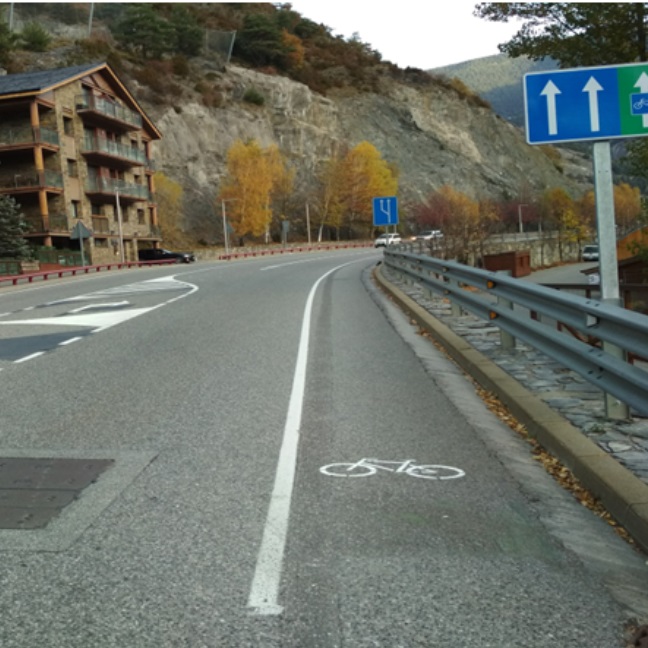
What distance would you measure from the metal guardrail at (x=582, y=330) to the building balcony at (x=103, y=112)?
48606 mm

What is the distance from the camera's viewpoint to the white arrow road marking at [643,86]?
620 cm

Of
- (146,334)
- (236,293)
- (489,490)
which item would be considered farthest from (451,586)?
(236,293)

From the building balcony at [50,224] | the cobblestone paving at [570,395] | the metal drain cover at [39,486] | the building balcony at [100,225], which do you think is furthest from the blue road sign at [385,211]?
the metal drain cover at [39,486]

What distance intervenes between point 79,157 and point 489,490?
53535 mm

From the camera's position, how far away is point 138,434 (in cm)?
628

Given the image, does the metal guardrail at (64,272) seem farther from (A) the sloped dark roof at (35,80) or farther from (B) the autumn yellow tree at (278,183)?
(B) the autumn yellow tree at (278,183)

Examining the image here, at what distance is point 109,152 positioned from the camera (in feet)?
182

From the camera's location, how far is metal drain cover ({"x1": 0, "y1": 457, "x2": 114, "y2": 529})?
14.5 ft

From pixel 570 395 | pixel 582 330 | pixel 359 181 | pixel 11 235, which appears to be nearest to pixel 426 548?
pixel 582 330

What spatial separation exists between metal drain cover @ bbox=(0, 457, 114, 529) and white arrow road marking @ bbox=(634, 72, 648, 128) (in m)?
4.76

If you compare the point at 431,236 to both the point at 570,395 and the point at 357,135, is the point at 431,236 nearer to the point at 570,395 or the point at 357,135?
the point at 570,395

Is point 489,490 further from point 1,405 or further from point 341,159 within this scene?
point 341,159

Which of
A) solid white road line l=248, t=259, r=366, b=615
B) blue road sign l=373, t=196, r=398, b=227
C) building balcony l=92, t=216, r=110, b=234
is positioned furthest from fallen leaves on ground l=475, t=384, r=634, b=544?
building balcony l=92, t=216, r=110, b=234

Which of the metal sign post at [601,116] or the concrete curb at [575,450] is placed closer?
the concrete curb at [575,450]
